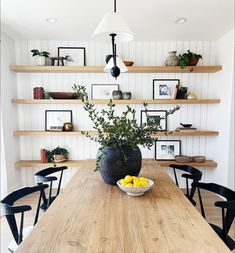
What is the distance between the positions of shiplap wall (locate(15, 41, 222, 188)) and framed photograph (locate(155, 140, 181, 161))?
0.34 ft

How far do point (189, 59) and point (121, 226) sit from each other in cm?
298

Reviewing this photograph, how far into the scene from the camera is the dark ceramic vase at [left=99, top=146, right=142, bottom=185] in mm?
1625

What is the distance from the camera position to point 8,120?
3316 mm

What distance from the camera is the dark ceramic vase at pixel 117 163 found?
1625mm

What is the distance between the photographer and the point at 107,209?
129cm

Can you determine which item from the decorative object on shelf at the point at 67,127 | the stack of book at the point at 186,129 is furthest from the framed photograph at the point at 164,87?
the decorative object on shelf at the point at 67,127

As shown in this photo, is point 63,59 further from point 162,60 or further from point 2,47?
point 162,60

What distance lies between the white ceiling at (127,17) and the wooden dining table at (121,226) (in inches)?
77.9

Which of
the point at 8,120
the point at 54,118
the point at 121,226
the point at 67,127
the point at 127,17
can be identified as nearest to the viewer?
the point at 121,226

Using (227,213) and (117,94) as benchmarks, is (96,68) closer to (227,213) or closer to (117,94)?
(117,94)

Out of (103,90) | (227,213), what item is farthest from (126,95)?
(227,213)

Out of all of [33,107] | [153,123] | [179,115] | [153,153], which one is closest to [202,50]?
[179,115]

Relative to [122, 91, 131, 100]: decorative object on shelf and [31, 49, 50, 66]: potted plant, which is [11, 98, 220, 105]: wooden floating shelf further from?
[31, 49, 50, 66]: potted plant

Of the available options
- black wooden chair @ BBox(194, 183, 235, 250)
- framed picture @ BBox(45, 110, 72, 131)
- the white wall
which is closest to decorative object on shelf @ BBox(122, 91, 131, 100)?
framed picture @ BBox(45, 110, 72, 131)
